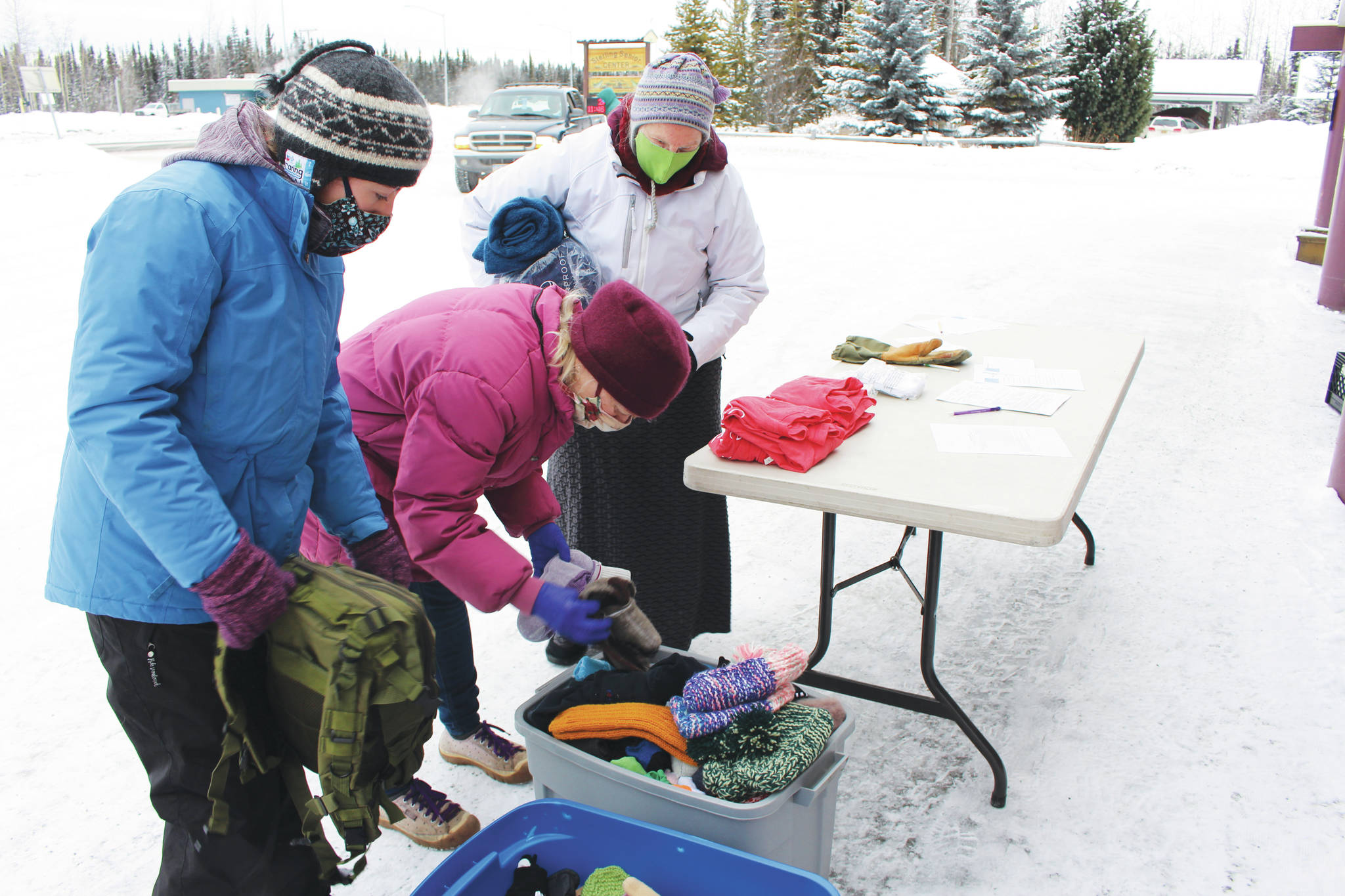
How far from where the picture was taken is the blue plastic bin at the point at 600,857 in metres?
1.59

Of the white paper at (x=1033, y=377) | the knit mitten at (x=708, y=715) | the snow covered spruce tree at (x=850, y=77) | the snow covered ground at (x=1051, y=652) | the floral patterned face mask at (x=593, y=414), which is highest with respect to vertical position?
the snow covered spruce tree at (x=850, y=77)

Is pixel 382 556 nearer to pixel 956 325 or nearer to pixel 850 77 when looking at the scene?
pixel 956 325

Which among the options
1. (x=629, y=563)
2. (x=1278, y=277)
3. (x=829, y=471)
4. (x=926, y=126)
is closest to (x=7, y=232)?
(x=629, y=563)

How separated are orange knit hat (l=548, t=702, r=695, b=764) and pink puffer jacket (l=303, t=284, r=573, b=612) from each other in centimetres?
29

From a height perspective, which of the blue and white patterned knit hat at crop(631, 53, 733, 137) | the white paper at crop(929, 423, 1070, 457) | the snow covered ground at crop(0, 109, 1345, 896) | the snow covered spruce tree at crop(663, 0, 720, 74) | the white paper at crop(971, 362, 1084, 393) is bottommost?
the snow covered ground at crop(0, 109, 1345, 896)

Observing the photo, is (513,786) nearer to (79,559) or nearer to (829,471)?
(829,471)

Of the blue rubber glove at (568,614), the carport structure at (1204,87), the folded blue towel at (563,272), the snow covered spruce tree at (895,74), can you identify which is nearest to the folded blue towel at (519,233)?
the folded blue towel at (563,272)

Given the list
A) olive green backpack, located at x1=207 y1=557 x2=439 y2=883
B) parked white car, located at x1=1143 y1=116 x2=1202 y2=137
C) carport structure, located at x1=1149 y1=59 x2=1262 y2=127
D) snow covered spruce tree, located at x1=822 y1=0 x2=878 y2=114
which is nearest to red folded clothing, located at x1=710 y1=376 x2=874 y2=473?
olive green backpack, located at x1=207 y1=557 x2=439 y2=883

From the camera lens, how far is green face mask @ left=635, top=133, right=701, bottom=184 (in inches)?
90.7

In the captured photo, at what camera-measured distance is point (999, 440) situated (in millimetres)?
2221

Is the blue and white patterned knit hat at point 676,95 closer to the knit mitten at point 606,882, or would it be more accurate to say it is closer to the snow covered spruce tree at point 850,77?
the knit mitten at point 606,882

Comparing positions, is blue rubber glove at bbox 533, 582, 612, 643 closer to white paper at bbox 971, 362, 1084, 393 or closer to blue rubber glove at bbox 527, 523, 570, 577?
blue rubber glove at bbox 527, 523, 570, 577

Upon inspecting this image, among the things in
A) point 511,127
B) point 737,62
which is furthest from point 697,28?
point 511,127

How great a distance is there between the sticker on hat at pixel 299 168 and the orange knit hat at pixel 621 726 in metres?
1.13
